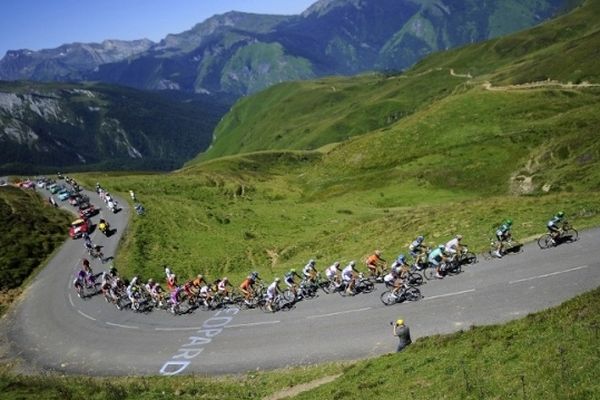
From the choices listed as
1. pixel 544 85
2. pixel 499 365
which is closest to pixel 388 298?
pixel 499 365

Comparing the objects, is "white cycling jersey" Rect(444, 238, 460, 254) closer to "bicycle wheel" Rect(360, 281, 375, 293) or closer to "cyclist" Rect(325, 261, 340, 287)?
"bicycle wheel" Rect(360, 281, 375, 293)

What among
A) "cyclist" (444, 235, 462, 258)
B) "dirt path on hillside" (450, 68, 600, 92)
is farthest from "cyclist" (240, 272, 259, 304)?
"dirt path on hillside" (450, 68, 600, 92)

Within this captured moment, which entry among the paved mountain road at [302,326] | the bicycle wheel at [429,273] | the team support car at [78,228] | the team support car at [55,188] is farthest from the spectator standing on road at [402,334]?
the team support car at [55,188]

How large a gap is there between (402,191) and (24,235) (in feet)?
180

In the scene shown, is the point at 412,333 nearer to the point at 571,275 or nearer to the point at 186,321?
the point at 571,275

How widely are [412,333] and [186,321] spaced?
1853 cm

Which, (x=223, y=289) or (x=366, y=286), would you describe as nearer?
(x=366, y=286)

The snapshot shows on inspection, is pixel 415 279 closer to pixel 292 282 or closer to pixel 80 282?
pixel 292 282

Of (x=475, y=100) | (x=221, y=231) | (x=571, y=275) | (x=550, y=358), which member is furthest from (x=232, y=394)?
(x=475, y=100)

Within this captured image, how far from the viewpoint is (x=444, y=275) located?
33.2m

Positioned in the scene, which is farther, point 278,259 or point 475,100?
point 475,100

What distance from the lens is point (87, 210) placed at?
8069 cm

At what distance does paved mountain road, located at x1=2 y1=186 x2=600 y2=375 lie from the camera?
2734 centimetres

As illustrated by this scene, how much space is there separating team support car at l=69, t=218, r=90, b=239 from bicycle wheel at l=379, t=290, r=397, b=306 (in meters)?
50.7
